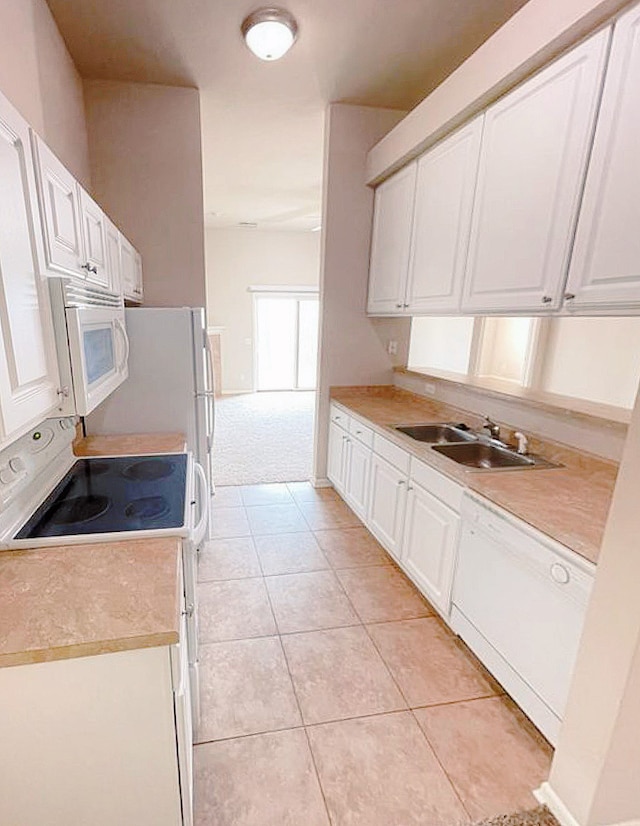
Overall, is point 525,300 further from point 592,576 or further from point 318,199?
point 318,199

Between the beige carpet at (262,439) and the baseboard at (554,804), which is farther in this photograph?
the beige carpet at (262,439)

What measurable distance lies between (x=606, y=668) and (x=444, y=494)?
0.96 m

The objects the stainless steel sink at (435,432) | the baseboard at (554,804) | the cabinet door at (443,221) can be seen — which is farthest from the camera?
the stainless steel sink at (435,432)

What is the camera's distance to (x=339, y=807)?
1378 millimetres

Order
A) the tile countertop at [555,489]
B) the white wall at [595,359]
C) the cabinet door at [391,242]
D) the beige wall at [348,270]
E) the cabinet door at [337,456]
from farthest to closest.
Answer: the white wall at [595,359] < the cabinet door at [337,456] < the beige wall at [348,270] < the cabinet door at [391,242] < the tile countertop at [555,489]

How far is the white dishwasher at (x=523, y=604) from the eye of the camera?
4.54ft

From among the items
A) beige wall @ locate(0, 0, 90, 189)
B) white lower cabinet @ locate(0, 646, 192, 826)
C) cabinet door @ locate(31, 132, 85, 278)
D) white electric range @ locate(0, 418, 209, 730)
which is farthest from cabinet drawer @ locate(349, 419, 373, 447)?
beige wall @ locate(0, 0, 90, 189)

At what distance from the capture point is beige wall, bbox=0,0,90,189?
1.66 m

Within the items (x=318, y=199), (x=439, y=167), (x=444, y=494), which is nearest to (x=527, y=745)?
(x=444, y=494)

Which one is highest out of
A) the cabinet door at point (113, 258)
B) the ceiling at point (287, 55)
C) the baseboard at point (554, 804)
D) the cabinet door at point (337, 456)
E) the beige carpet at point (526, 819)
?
the ceiling at point (287, 55)

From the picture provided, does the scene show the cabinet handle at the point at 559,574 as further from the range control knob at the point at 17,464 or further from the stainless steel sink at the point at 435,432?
the range control knob at the point at 17,464

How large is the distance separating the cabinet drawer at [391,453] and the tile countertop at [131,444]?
122cm

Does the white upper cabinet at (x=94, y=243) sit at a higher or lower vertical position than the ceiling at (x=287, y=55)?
lower

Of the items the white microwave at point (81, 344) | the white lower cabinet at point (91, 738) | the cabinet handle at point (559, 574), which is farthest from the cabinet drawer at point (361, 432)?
the white lower cabinet at point (91, 738)
